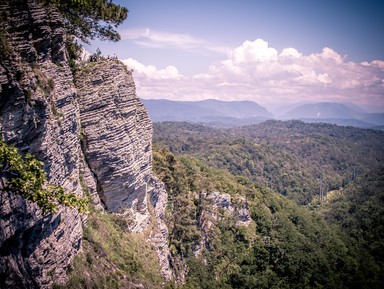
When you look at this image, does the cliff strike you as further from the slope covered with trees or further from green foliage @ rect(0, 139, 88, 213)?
the slope covered with trees

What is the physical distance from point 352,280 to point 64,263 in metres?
68.3

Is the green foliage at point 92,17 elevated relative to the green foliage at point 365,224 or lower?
elevated

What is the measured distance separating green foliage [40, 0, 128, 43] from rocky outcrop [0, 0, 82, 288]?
23.3 ft

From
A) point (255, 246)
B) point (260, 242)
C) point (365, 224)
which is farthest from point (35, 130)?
point (365, 224)

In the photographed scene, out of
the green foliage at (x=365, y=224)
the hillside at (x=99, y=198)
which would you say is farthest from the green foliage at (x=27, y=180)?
the green foliage at (x=365, y=224)

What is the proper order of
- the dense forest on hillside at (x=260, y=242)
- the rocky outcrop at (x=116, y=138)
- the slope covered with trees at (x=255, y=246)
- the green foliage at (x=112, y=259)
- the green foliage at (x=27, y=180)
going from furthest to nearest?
the dense forest on hillside at (x=260, y=242), the slope covered with trees at (x=255, y=246), the rocky outcrop at (x=116, y=138), the green foliage at (x=112, y=259), the green foliage at (x=27, y=180)

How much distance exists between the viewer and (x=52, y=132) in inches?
665

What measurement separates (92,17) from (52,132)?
49.5 ft

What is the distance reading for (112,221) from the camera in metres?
28.5

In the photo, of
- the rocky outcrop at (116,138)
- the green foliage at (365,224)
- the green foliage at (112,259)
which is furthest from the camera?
the green foliage at (365,224)

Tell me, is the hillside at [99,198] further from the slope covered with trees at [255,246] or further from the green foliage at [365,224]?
the green foliage at [365,224]

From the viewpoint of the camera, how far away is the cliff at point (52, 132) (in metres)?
13.4

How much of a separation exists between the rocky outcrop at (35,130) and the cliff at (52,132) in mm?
48

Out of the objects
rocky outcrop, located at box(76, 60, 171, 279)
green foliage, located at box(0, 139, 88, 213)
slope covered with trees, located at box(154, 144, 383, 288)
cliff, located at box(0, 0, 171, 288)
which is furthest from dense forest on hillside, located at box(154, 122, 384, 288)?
green foliage, located at box(0, 139, 88, 213)
